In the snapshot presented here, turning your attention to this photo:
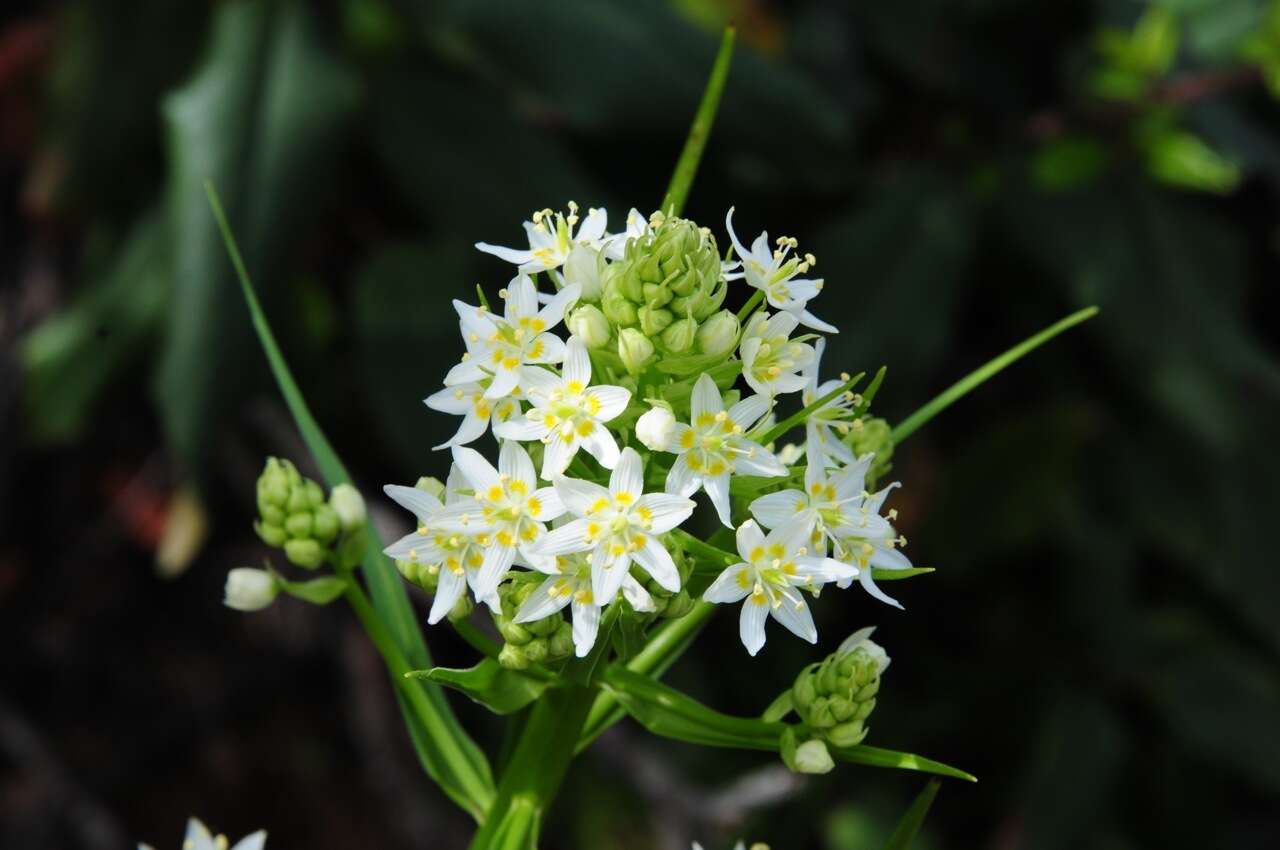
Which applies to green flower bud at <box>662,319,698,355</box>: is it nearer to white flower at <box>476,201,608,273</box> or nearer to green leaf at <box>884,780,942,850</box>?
white flower at <box>476,201,608,273</box>

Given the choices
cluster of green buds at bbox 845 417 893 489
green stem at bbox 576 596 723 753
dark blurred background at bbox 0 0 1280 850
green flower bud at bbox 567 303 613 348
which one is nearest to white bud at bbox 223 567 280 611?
green stem at bbox 576 596 723 753

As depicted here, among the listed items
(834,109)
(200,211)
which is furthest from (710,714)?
→ (834,109)

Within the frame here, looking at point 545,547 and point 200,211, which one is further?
point 200,211

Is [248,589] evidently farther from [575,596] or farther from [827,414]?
[827,414]

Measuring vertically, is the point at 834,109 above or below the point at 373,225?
above

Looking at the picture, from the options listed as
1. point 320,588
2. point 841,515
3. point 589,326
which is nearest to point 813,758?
point 841,515

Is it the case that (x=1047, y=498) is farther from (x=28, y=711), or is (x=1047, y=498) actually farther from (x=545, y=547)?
(x=28, y=711)
